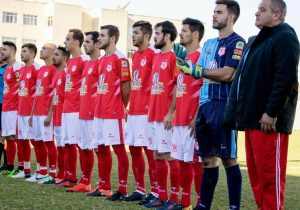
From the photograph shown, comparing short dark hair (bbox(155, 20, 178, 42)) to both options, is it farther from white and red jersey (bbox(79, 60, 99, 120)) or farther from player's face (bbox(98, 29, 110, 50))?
white and red jersey (bbox(79, 60, 99, 120))

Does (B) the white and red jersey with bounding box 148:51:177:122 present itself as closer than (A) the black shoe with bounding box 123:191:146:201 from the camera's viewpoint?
Yes

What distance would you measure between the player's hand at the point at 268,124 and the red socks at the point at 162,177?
9.87 feet

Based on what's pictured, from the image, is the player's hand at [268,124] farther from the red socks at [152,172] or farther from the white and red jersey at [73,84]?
the white and red jersey at [73,84]

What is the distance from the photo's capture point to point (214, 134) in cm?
636

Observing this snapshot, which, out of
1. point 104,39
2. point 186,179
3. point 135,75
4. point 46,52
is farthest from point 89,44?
point 186,179

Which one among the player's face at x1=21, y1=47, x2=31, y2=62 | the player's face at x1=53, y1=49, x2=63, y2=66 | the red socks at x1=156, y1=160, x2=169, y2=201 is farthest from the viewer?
the player's face at x1=21, y1=47, x2=31, y2=62

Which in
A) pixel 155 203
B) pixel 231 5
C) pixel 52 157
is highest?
pixel 231 5

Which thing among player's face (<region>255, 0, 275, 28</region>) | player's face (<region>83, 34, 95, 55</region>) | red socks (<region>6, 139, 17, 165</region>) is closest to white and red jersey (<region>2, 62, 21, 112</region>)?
red socks (<region>6, 139, 17, 165</region>)

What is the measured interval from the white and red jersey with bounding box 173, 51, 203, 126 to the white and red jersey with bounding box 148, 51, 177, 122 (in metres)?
0.47

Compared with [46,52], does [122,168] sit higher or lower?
lower

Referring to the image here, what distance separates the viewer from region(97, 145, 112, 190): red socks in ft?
29.6

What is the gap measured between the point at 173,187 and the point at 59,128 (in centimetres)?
321

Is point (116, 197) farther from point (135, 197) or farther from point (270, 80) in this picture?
point (270, 80)

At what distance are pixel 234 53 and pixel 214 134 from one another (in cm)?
89
